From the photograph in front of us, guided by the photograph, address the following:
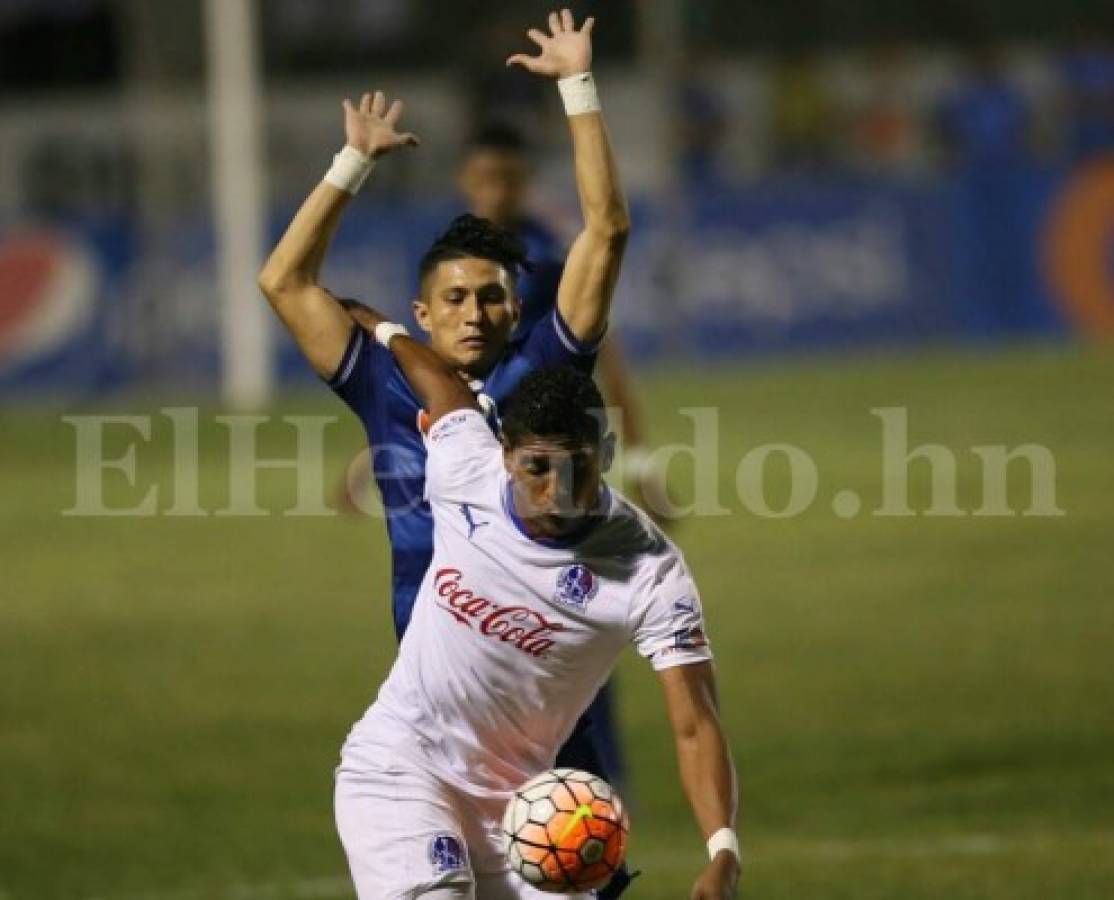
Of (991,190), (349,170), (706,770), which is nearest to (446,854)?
(706,770)

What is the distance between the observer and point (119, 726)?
13.6 m

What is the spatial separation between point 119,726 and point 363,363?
6.99m

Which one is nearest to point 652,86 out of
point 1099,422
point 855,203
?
point 855,203

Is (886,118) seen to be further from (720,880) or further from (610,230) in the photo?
(720,880)

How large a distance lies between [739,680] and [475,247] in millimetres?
7728

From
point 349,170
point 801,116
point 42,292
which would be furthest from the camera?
point 801,116

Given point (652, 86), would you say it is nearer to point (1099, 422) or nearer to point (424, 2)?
point (424, 2)

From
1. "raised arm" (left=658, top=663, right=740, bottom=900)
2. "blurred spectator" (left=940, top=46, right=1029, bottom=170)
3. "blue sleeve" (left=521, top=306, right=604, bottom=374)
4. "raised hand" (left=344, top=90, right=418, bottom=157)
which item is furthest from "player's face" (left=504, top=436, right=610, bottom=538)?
"blurred spectator" (left=940, top=46, right=1029, bottom=170)

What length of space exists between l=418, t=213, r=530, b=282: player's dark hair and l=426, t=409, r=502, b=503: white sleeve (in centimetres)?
52

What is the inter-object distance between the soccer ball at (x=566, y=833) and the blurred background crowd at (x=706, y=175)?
21196 millimetres

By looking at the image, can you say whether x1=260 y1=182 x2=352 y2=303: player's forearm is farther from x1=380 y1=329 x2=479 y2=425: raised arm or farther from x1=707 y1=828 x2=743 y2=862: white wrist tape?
x1=707 y1=828 x2=743 y2=862: white wrist tape

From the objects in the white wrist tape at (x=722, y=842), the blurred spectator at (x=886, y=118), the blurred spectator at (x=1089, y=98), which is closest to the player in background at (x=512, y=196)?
the white wrist tape at (x=722, y=842)

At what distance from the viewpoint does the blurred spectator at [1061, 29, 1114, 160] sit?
29.9 metres

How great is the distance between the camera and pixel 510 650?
6.24 meters
